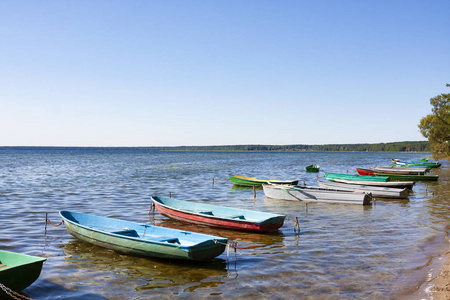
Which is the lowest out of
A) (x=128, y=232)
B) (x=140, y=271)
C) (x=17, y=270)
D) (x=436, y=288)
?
(x=140, y=271)

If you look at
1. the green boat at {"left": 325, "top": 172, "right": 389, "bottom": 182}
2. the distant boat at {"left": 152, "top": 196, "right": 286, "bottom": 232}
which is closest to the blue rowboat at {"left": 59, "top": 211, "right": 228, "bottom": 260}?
the distant boat at {"left": 152, "top": 196, "right": 286, "bottom": 232}

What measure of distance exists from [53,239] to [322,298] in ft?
39.7

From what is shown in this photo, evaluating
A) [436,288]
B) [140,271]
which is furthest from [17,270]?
[436,288]

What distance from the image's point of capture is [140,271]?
12.6m

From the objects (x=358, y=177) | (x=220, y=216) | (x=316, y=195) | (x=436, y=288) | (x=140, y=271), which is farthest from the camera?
(x=358, y=177)

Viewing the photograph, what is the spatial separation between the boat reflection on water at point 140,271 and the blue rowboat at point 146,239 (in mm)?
346

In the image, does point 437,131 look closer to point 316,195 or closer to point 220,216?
point 316,195

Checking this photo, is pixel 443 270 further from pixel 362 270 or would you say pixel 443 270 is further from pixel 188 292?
pixel 188 292

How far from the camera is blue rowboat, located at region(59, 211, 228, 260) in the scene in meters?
12.6

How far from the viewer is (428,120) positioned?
75.7 m

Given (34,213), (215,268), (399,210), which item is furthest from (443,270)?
(34,213)

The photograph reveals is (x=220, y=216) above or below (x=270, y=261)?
above

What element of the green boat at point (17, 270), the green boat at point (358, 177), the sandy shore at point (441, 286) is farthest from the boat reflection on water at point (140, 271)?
the green boat at point (358, 177)

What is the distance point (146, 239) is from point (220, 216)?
680 centimetres
